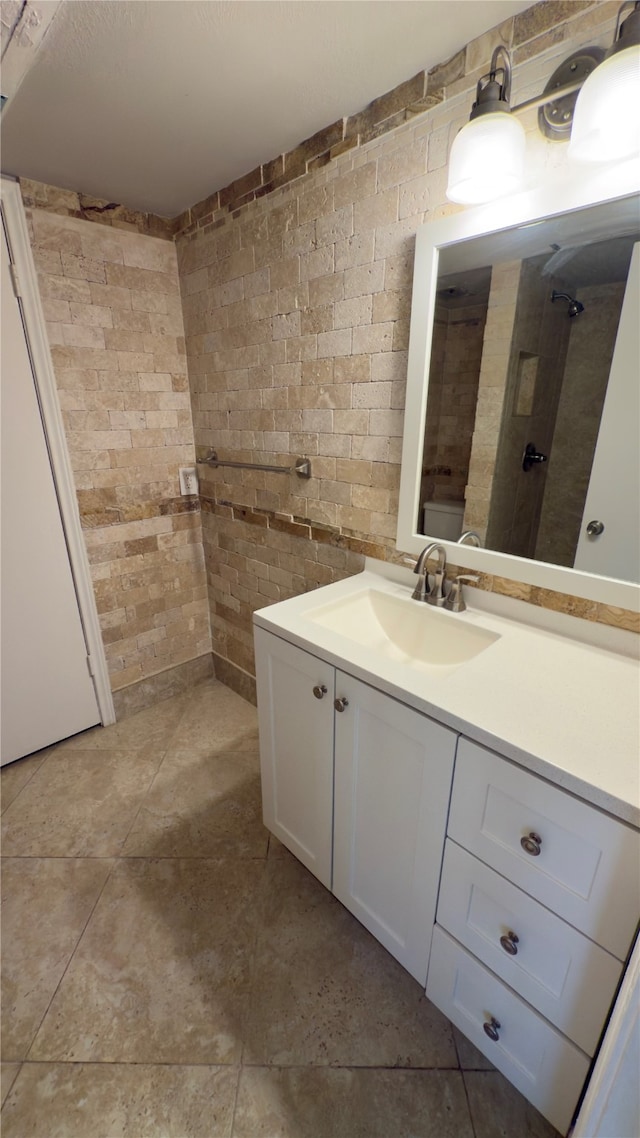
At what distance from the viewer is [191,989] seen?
1201mm

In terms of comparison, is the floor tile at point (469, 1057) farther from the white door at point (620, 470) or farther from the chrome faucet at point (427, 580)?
the white door at point (620, 470)

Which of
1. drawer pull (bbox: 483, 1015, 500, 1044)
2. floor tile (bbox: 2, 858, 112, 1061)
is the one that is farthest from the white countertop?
floor tile (bbox: 2, 858, 112, 1061)

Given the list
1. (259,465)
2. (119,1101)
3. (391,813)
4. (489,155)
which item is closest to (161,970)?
(119,1101)

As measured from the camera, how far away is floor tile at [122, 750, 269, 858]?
1.60 metres

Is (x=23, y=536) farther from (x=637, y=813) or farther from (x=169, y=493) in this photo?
(x=637, y=813)

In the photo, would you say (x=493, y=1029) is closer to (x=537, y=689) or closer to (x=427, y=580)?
(x=537, y=689)

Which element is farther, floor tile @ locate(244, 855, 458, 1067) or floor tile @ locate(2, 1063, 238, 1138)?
floor tile @ locate(244, 855, 458, 1067)

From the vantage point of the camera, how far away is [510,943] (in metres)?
0.87

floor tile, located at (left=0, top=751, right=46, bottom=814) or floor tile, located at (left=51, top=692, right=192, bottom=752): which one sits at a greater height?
floor tile, located at (left=51, top=692, right=192, bottom=752)

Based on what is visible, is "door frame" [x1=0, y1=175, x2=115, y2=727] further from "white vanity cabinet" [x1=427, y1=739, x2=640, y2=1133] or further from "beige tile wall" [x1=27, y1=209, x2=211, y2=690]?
"white vanity cabinet" [x1=427, y1=739, x2=640, y2=1133]

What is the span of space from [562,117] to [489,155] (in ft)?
0.57

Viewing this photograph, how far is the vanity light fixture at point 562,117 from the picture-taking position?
0.79 m

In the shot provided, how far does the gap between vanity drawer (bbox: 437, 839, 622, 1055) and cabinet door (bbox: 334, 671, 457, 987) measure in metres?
0.06

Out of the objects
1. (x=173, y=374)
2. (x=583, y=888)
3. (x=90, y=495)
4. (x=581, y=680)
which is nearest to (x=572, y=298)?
(x=581, y=680)
